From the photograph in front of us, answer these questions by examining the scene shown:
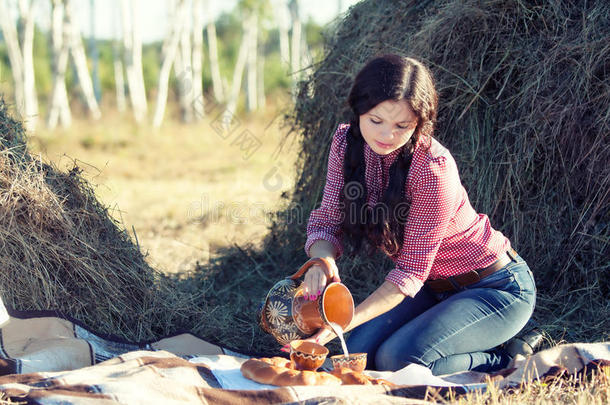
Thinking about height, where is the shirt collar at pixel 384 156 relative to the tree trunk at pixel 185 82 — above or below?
above

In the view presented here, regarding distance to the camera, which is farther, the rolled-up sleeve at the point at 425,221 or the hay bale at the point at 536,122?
the hay bale at the point at 536,122

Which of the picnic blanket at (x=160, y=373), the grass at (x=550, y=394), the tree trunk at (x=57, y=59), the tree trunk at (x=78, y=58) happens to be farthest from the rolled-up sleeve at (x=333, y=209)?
the tree trunk at (x=57, y=59)

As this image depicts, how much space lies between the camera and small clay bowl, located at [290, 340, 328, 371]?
226 centimetres

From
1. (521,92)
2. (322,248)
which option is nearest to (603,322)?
(521,92)

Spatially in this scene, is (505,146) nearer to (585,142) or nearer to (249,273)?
(585,142)

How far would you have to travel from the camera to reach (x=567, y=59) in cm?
325

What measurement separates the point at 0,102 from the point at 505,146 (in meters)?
2.69

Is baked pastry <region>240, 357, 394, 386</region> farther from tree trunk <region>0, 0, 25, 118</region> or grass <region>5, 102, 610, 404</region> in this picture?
tree trunk <region>0, 0, 25, 118</region>

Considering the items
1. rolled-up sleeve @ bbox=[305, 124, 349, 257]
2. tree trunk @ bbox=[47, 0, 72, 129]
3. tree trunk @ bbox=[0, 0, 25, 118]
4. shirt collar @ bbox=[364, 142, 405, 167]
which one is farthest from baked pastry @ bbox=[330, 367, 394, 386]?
tree trunk @ bbox=[0, 0, 25, 118]

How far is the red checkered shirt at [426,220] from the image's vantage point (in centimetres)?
235

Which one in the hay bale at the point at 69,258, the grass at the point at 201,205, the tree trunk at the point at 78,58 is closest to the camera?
the hay bale at the point at 69,258

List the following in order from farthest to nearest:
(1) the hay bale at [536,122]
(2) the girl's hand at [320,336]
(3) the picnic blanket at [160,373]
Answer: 1. (1) the hay bale at [536,122]
2. (2) the girl's hand at [320,336]
3. (3) the picnic blanket at [160,373]

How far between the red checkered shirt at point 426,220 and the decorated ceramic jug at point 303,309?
199 mm

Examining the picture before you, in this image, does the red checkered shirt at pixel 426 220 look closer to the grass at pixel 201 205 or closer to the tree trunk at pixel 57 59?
the grass at pixel 201 205
